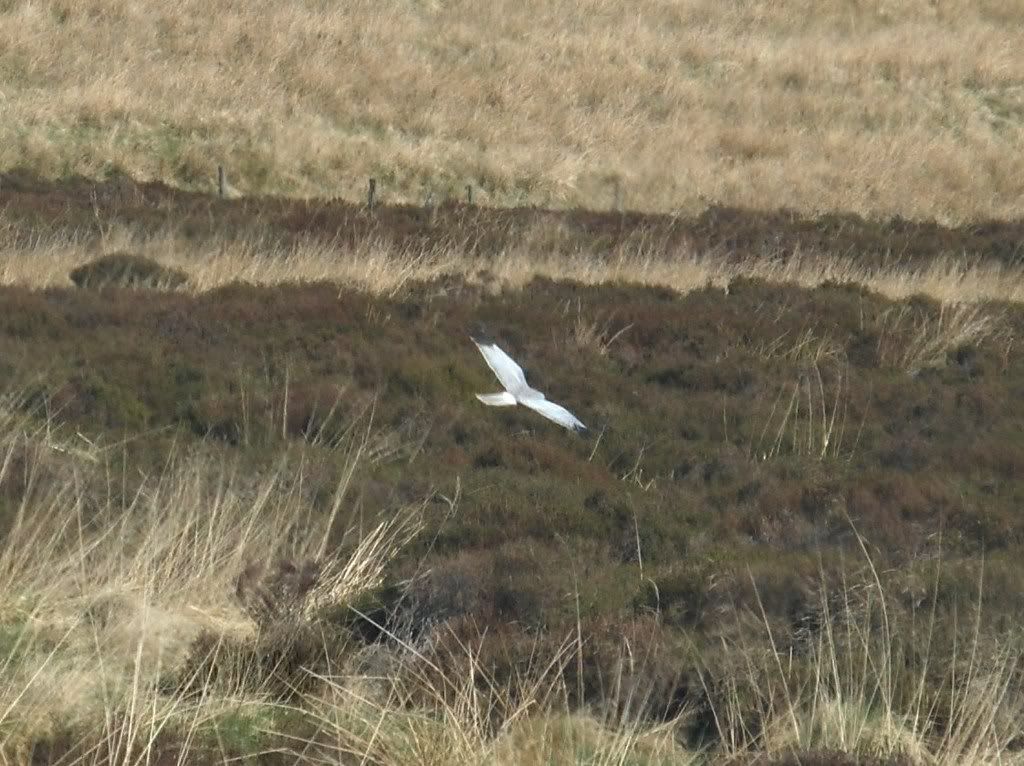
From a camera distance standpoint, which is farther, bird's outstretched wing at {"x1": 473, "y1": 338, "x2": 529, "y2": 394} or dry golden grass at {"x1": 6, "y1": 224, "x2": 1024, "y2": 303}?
dry golden grass at {"x1": 6, "y1": 224, "x2": 1024, "y2": 303}

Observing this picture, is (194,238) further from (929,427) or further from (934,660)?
(934,660)

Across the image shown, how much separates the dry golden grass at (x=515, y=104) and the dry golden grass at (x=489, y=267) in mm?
6066

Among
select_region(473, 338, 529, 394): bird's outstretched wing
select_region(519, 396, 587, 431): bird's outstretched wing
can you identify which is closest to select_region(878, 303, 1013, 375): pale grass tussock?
select_region(473, 338, 529, 394): bird's outstretched wing

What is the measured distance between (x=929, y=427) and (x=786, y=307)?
316 centimetres

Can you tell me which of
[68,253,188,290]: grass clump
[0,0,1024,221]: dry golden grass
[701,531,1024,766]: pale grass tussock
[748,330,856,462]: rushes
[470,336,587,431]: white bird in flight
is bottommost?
[0,0,1024,221]: dry golden grass

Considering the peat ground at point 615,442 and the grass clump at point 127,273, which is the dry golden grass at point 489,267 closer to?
the grass clump at point 127,273

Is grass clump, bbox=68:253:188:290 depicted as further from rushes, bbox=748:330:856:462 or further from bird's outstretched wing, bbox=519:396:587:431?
bird's outstretched wing, bbox=519:396:587:431

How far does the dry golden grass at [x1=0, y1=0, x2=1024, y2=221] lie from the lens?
2152 centimetres

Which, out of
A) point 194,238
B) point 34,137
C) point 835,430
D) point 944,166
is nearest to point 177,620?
point 835,430

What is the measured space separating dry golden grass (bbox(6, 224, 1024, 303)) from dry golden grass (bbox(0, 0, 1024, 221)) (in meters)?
6.07

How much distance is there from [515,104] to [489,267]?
12.0 meters

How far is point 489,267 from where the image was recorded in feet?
45.8

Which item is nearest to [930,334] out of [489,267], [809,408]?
[809,408]

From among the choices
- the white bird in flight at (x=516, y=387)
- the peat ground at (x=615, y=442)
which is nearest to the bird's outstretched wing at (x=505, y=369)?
the white bird in flight at (x=516, y=387)
